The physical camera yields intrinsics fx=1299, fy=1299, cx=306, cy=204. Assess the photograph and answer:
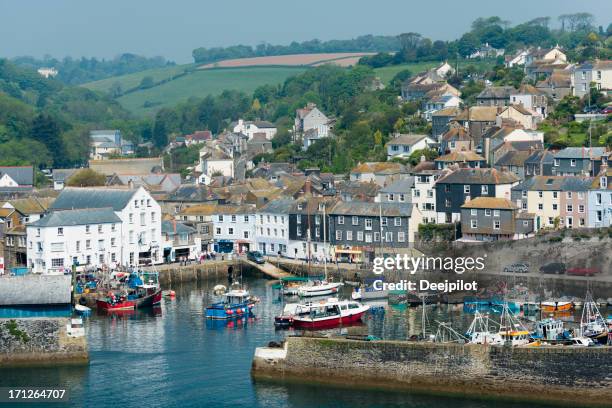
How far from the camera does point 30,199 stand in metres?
57.5

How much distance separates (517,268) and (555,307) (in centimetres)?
621

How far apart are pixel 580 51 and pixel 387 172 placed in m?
32.6

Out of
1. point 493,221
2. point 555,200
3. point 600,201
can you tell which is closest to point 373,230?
point 493,221

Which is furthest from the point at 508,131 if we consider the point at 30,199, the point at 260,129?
the point at 260,129

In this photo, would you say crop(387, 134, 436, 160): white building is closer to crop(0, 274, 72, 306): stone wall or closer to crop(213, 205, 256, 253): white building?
crop(213, 205, 256, 253): white building

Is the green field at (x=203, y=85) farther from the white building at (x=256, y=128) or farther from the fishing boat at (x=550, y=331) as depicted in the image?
the fishing boat at (x=550, y=331)

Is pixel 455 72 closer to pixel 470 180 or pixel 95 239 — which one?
pixel 470 180

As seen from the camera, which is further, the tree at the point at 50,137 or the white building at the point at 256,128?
the white building at the point at 256,128

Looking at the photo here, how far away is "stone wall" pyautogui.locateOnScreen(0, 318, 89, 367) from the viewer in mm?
35375

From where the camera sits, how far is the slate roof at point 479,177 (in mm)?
54438

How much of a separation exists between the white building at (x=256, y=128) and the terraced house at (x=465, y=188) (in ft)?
130

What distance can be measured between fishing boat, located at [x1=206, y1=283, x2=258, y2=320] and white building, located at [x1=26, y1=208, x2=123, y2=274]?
25.7ft

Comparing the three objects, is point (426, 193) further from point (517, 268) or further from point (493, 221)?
point (517, 268)

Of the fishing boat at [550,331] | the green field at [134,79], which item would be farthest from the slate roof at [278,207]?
the green field at [134,79]
